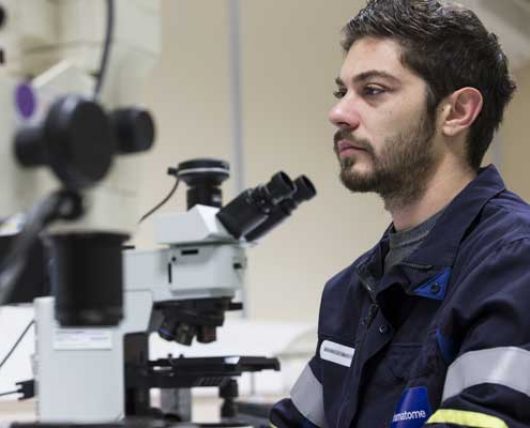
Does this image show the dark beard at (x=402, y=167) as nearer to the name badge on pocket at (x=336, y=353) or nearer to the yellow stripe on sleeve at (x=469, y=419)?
the name badge on pocket at (x=336, y=353)

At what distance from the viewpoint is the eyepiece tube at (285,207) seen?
1.64 metres

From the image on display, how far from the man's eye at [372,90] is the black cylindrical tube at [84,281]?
0.98 metres

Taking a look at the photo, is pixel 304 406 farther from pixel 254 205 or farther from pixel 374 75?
pixel 374 75

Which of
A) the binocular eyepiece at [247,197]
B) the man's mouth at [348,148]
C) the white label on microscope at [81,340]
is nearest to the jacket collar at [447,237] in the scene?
the man's mouth at [348,148]

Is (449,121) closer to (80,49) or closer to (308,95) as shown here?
(80,49)

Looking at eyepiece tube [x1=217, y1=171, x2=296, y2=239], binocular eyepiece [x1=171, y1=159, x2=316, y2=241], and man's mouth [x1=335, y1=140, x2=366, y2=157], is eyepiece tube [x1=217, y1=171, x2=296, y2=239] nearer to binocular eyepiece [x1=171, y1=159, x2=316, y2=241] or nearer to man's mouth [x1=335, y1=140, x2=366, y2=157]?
binocular eyepiece [x1=171, y1=159, x2=316, y2=241]

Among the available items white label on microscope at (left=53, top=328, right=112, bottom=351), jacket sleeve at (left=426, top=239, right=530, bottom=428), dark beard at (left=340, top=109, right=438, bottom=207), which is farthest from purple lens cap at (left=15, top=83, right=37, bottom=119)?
white label on microscope at (left=53, top=328, right=112, bottom=351)

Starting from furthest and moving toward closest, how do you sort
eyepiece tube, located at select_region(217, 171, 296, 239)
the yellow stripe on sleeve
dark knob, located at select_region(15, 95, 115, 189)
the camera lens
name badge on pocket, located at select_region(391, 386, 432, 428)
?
the camera lens → eyepiece tube, located at select_region(217, 171, 296, 239) → name badge on pocket, located at select_region(391, 386, 432, 428) → the yellow stripe on sleeve → dark knob, located at select_region(15, 95, 115, 189)

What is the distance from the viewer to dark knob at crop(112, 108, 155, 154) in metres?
0.60

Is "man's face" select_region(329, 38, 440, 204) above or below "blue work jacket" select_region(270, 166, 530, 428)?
above

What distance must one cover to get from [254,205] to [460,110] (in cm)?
46

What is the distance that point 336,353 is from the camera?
1528 mm

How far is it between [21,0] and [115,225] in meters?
0.20

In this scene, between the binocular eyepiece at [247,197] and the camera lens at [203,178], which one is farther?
the camera lens at [203,178]
